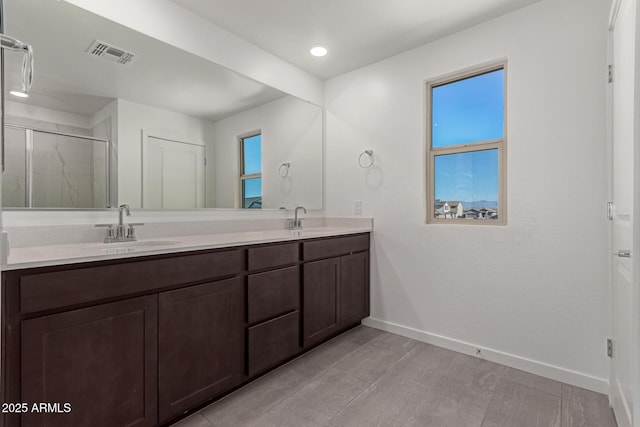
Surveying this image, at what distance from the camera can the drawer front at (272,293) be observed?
1884 millimetres

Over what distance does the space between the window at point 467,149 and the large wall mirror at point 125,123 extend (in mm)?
1349

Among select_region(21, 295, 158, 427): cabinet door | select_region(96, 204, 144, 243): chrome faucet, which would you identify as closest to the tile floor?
select_region(21, 295, 158, 427): cabinet door

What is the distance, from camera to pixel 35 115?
1.61 meters

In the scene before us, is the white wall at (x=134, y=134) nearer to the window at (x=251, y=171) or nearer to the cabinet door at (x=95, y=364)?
the window at (x=251, y=171)

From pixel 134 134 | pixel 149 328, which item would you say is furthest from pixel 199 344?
pixel 134 134

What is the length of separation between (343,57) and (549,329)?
101 inches

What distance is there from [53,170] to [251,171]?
128 cm

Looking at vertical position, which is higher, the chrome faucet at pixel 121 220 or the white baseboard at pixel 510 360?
the chrome faucet at pixel 121 220

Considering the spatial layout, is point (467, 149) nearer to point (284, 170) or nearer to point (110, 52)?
point (284, 170)

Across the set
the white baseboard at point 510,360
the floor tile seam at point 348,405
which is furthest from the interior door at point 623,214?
the floor tile seam at point 348,405

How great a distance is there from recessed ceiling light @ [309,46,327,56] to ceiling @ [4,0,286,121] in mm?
776

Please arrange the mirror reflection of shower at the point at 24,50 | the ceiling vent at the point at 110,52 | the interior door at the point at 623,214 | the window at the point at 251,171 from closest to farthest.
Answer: the mirror reflection of shower at the point at 24,50, the interior door at the point at 623,214, the ceiling vent at the point at 110,52, the window at the point at 251,171

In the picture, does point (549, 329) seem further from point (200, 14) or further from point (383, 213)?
point (200, 14)

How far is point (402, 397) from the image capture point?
183cm
